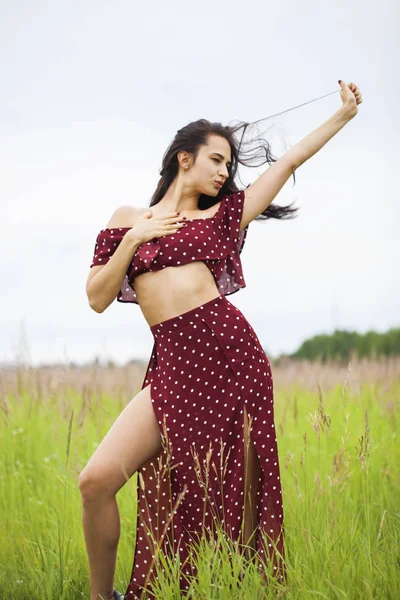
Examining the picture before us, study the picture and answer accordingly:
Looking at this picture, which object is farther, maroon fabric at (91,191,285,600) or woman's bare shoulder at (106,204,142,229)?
woman's bare shoulder at (106,204,142,229)

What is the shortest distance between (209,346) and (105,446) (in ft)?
1.91

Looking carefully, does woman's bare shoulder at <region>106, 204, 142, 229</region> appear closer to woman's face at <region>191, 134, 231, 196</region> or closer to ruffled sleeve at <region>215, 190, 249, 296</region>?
woman's face at <region>191, 134, 231, 196</region>

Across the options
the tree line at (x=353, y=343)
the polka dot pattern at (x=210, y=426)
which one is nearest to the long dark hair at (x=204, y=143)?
the polka dot pattern at (x=210, y=426)

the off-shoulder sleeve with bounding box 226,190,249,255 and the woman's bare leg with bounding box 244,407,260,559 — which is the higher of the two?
the off-shoulder sleeve with bounding box 226,190,249,255

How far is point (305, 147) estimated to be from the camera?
327 cm

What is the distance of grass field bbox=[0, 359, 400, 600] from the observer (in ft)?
8.79

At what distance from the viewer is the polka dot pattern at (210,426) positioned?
9.68 feet

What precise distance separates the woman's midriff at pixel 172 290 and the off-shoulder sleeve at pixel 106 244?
7.2 inches

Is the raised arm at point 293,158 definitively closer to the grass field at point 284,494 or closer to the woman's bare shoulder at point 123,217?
the woman's bare shoulder at point 123,217

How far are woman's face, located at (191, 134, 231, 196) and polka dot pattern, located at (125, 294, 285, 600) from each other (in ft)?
1.87

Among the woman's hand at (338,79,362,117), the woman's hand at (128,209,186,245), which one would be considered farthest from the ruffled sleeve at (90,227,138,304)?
the woman's hand at (338,79,362,117)

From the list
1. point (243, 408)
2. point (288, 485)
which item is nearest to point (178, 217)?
point (243, 408)

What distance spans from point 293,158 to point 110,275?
0.98m

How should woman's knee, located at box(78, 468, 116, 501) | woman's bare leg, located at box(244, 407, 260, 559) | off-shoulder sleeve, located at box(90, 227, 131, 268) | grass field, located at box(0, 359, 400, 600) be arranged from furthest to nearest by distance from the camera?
off-shoulder sleeve, located at box(90, 227, 131, 268)
woman's bare leg, located at box(244, 407, 260, 559)
woman's knee, located at box(78, 468, 116, 501)
grass field, located at box(0, 359, 400, 600)
